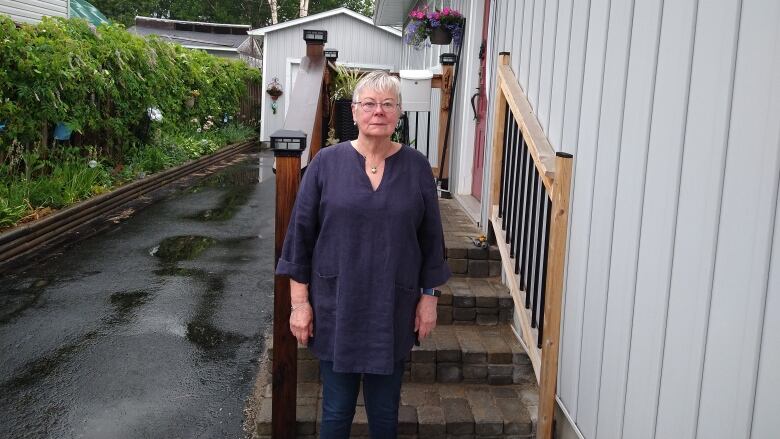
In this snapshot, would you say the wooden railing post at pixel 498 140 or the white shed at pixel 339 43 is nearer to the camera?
the wooden railing post at pixel 498 140

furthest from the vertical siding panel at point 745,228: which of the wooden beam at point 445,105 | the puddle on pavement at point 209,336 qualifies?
the wooden beam at point 445,105

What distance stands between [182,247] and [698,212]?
16.4 ft

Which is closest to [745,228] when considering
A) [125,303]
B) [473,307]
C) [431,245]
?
[431,245]

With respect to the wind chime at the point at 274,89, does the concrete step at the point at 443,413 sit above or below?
below

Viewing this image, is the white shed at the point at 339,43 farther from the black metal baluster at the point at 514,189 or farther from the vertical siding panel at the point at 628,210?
the vertical siding panel at the point at 628,210

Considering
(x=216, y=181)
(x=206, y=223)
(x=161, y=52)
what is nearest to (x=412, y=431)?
(x=206, y=223)

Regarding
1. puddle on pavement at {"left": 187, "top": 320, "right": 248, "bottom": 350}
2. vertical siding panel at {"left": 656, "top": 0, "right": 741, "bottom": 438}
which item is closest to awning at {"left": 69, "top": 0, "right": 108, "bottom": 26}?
puddle on pavement at {"left": 187, "top": 320, "right": 248, "bottom": 350}

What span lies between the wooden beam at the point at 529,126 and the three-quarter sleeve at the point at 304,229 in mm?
1040

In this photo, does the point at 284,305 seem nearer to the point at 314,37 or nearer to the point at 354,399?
the point at 354,399

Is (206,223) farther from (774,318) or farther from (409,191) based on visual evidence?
(774,318)

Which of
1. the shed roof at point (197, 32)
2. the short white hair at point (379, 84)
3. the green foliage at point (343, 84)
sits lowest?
the short white hair at point (379, 84)

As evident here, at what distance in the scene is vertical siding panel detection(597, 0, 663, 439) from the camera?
2.21 m

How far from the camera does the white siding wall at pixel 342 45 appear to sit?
16297 mm

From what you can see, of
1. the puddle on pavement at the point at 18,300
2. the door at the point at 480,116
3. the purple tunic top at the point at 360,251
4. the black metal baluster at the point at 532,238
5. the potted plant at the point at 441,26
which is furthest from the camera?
the potted plant at the point at 441,26
